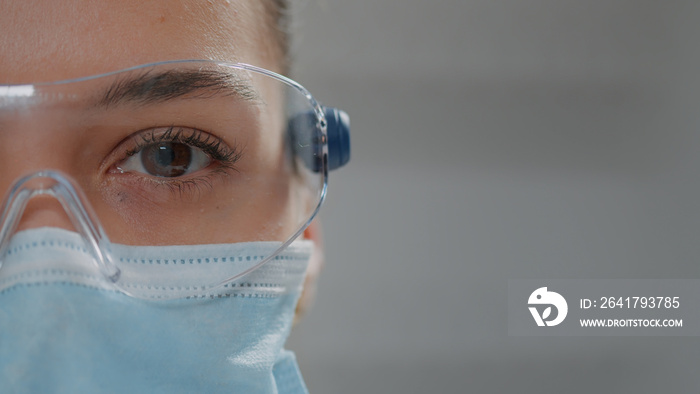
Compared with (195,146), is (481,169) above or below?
above

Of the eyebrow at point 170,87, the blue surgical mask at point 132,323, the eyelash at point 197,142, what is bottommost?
the blue surgical mask at point 132,323

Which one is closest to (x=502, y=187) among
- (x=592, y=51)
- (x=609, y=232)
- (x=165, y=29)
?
(x=609, y=232)

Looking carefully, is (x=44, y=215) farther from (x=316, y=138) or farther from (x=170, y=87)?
(x=316, y=138)

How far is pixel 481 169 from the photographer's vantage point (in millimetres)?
Result: 1655

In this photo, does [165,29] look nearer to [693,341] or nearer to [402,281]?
[402,281]

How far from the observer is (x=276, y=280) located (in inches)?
30.7

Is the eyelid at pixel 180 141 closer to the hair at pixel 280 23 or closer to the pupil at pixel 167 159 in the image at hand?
the pupil at pixel 167 159

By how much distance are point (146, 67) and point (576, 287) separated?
84 centimetres

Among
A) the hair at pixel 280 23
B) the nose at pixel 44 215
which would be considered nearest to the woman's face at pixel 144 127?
the nose at pixel 44 215

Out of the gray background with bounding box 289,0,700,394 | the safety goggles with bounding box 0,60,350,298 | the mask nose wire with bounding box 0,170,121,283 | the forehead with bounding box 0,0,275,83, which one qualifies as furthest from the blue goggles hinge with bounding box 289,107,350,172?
the gray background with bounding box 289,0,700,394

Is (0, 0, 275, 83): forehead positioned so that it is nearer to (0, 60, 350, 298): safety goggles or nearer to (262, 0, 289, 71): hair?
(0, 60, 350, 298): safety goggles

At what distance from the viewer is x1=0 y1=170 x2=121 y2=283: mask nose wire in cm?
66

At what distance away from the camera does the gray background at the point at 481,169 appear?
1.60 m

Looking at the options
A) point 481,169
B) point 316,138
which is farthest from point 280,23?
point 481,169
